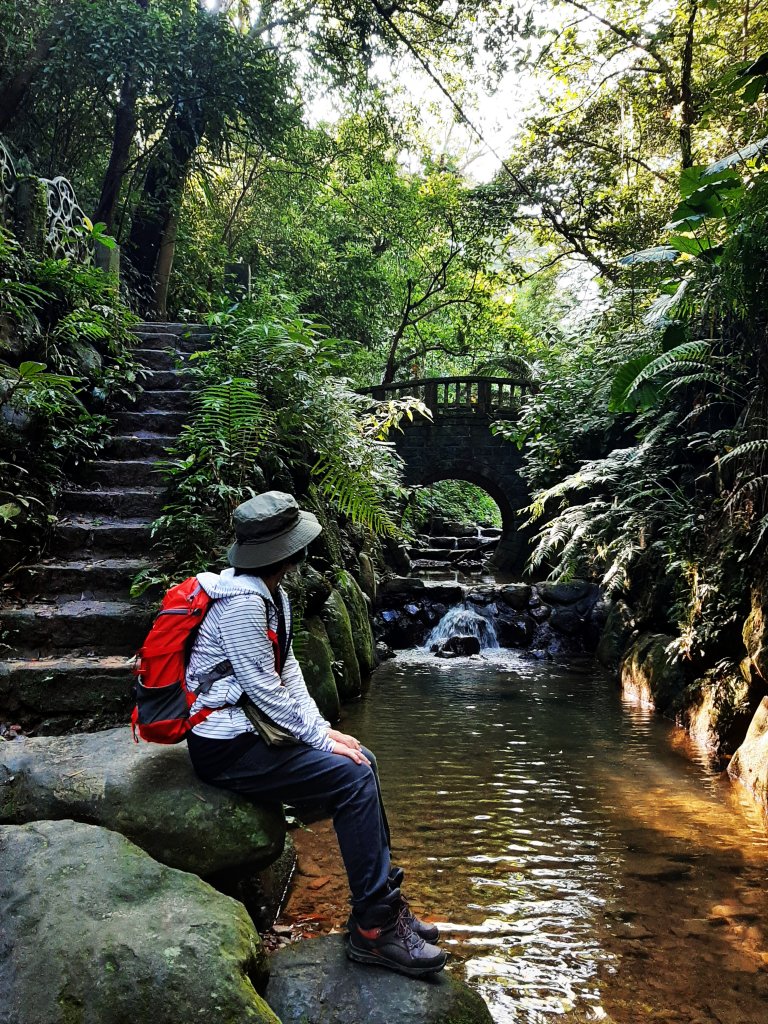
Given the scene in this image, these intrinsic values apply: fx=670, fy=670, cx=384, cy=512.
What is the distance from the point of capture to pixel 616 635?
9.73 metres

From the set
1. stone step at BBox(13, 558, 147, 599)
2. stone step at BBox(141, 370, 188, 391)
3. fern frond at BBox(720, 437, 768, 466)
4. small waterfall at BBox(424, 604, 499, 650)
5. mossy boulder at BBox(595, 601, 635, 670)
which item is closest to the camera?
stone step at BBox(13, 558, 147, 599)

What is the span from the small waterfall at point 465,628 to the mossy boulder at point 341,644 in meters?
4.14

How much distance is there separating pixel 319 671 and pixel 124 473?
2526mm

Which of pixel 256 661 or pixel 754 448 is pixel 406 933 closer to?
pixel 256 661

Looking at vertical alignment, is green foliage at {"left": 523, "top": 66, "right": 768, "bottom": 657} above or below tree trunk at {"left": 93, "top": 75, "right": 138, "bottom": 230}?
below

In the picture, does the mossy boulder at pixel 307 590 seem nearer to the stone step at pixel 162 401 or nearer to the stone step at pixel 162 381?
the stone step at pixel 162 401

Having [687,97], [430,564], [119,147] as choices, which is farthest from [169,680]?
[430,564]

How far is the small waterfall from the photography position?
1166 centimetres

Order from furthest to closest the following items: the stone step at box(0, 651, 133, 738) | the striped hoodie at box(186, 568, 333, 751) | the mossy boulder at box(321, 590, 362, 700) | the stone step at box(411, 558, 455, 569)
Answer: the stone step at box(411, 558, 455, 569) < the mossy boulder at box(321, 590, 362, 700) < the stone step at box(0, 651, 133, 738) < the striped hoodie at box(186, 568, 333, 751)

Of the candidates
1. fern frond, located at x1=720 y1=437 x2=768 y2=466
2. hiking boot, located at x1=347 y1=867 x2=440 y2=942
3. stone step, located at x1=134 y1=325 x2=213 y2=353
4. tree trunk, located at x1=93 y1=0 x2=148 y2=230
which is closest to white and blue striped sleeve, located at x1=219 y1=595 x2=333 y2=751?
hiking boot, located at x1=347 y1=867 x2=440 y2=942

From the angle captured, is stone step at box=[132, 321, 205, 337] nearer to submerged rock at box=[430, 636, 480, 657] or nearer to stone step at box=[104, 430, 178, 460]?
stone step at box=[104, 430, 178, 460]

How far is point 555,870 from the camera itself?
12.8ft

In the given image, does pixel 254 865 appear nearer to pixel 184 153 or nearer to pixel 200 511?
pixel 200 511

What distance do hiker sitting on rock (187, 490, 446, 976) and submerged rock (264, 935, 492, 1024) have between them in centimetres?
6
